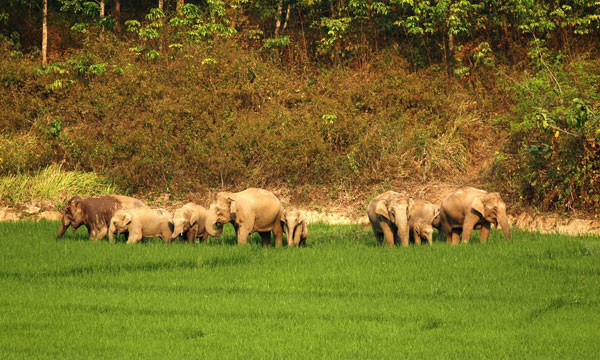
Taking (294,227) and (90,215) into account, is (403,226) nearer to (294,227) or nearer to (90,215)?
(294,227)

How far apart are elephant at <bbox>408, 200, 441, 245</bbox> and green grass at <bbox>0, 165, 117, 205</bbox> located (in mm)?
11356

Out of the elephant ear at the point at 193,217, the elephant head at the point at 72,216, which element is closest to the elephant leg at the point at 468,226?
the elephant ear at the point at 193,217

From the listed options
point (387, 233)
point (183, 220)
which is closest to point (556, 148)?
point (387, 233)

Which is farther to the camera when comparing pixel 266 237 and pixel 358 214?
pixel 358 214

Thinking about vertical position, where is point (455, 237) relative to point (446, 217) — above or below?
below

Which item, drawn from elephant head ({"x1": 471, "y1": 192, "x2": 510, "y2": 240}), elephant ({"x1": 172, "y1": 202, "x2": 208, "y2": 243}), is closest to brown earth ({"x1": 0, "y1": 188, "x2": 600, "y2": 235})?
elephant head ({"x1": 471, "y1": 192, "x2": 510, "y2": 240})

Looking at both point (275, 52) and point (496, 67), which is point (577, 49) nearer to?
point (496, 67)

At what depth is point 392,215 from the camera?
66.3 feet

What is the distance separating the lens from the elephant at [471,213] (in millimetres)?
20391

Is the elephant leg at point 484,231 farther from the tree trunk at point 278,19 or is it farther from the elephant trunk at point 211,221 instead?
the tree trunk at point 278,19

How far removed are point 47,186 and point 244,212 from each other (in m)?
9.24

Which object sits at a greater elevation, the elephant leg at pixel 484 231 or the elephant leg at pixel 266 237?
the elephant leg at pixel 484 231

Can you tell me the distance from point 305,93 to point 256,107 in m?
1.92

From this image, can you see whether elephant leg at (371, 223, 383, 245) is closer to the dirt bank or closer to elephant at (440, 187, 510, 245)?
elephant at (440, 187, 510, 245)
